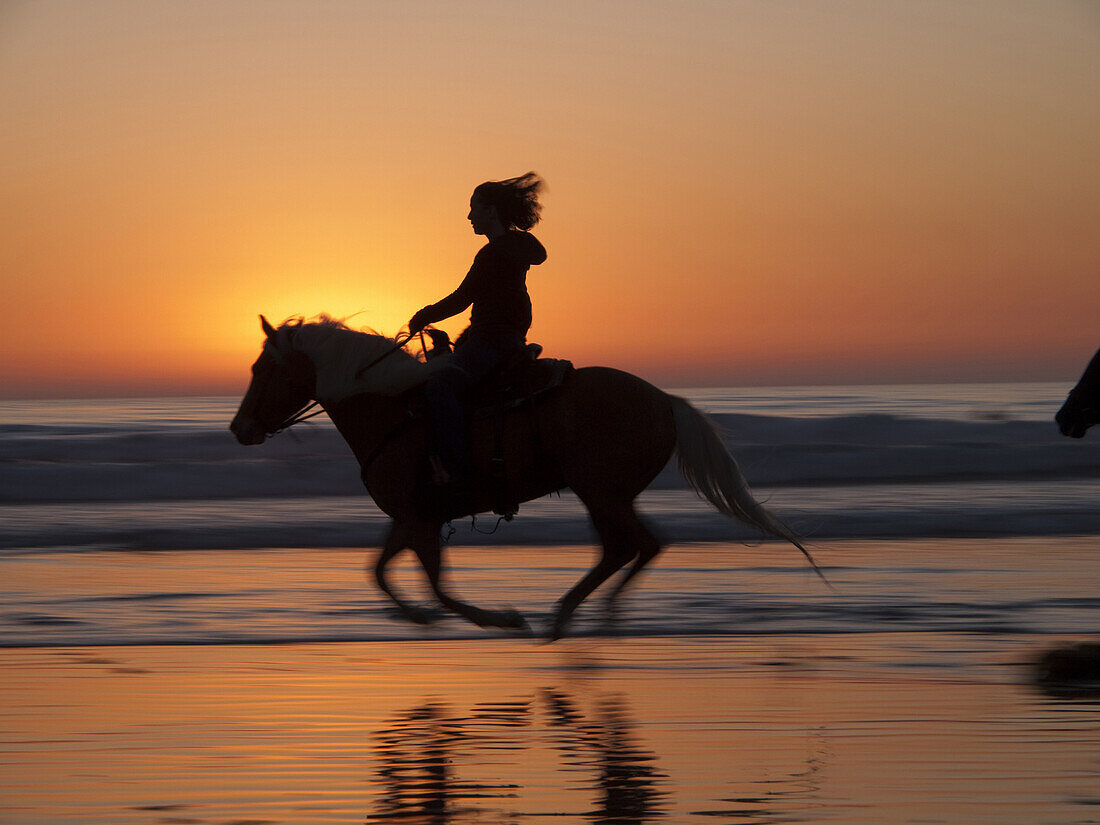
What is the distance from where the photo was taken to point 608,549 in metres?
7.32

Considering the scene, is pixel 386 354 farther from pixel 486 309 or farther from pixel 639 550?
pixel 639 550

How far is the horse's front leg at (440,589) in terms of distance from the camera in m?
6.93

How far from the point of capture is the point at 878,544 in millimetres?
11844

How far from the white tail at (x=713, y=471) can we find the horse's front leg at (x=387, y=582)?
1.58 metres

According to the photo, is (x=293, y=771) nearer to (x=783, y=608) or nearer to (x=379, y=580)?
(x=379, y=580)

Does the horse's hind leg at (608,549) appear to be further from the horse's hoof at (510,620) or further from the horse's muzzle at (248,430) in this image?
the horse's muzzle at (248,430)

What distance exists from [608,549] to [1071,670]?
7.79ft

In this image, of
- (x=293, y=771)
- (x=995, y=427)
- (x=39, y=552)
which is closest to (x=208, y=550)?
(x=39, y=552)

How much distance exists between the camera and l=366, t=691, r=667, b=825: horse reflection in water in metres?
4.32

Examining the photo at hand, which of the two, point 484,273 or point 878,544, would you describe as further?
point 878,544

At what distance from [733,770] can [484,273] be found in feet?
10.8

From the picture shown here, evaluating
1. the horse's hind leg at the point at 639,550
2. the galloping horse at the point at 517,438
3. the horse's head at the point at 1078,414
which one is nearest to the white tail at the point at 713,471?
the galloping horse at the point at 517,438

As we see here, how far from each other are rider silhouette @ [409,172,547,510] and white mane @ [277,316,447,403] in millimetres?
173

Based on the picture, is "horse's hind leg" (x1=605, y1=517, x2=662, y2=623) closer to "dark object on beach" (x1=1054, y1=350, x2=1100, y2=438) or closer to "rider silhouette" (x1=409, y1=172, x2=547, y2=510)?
"rider silhouette" (x1=409, y1=172, x2=547, y2=510)
